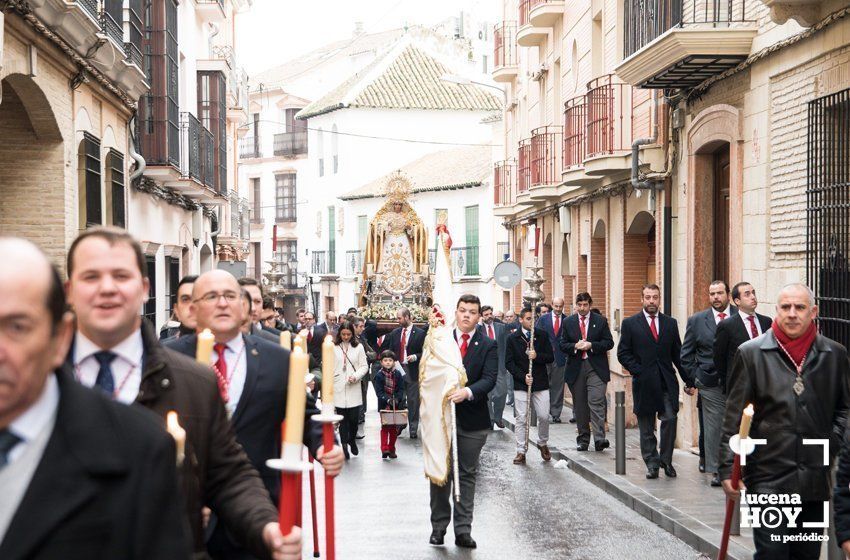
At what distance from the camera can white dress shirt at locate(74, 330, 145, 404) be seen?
12.8 ft

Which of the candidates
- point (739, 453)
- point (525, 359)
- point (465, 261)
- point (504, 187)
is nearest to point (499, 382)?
point (525, 359)

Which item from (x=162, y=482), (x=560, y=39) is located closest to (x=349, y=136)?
(x=560, y=39)

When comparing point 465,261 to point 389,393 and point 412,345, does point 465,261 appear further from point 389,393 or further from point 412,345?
point 389,393

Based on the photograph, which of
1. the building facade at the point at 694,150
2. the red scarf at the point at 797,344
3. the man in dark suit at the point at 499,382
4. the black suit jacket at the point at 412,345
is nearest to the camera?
the red scarf at the point at 797,344

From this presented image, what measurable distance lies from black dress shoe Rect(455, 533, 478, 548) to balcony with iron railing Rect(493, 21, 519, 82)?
2487 centimetres

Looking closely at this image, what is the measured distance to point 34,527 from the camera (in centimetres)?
238

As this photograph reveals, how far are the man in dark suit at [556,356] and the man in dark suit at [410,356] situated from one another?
6.85 feet

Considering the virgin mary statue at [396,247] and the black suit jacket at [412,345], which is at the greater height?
the virgin mary statue at [396,247]

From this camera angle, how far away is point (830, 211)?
11555 millimetres

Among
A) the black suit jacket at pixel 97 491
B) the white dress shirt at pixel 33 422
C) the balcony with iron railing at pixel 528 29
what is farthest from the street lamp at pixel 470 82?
the white dress shirt at pixel 33 422

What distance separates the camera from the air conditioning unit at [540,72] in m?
28.3

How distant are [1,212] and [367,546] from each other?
6672 mm

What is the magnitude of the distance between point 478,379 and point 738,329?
2481mm

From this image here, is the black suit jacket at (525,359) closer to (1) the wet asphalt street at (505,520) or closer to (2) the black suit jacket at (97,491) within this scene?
(1) the wet asphalt street at (505,520)
